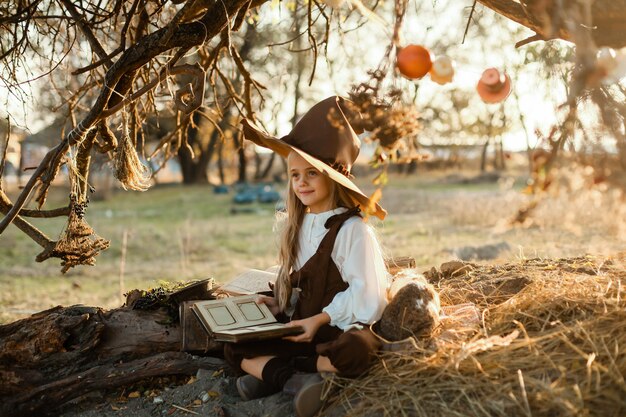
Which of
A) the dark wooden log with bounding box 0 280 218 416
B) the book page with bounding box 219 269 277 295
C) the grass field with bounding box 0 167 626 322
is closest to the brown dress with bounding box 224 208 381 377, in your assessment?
the grass field with bounding box 0 167 626 322

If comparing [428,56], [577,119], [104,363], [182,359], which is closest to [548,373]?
[577,119]

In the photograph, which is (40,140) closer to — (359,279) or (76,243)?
(76,243)

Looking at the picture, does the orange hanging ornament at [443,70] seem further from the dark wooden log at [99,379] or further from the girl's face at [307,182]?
the dark wooden log at [99,379]

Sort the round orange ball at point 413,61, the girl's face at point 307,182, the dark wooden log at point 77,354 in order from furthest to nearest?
the dark wooden log at point 77,354 < the girl's face at point 307,182 < the round orange ball at point 413,61

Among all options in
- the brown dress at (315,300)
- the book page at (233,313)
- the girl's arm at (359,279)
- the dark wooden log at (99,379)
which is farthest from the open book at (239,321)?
the dark wooden log at (99,379)

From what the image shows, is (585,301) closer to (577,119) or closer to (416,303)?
(416,303)

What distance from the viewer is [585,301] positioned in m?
3.32

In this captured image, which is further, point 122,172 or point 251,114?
point 251,114

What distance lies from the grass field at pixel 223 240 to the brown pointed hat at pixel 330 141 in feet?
1.50

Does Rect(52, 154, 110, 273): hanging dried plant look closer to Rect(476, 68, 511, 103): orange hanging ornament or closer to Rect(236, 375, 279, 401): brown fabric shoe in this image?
Rect(236, 375, 279, 401): brown fabric shoe

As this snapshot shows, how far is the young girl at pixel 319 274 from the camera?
316cm

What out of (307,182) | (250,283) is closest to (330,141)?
(307,182)

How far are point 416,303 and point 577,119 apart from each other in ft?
4.43

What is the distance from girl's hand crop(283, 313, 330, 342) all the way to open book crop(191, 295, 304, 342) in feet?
0.08
